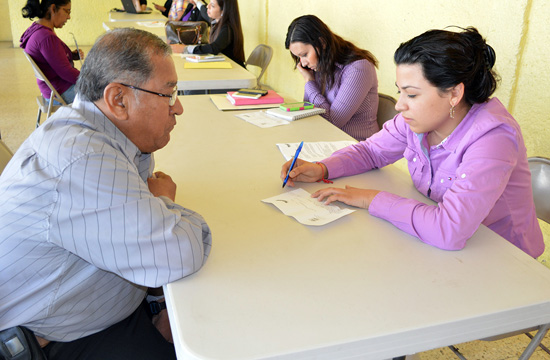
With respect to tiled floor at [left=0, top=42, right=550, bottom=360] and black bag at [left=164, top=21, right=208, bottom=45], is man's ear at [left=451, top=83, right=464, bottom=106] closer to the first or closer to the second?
tiled floor at [left=0, top=42, right=550, bottom=360]

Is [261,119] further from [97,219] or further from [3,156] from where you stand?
[97,219]

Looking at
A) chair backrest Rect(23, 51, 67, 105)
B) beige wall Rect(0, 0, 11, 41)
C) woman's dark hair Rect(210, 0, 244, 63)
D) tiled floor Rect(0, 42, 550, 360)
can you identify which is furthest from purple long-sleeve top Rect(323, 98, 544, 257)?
beige wall Rect(0, 0, 11, 41)

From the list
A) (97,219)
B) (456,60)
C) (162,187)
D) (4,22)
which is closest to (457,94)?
(456,60)

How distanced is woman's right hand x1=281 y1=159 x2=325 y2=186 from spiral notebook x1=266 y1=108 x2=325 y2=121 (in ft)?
2.33

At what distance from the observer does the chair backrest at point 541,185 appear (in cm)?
155

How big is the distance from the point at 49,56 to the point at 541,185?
3345mm

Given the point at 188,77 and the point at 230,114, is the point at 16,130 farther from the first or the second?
the point at 230,114

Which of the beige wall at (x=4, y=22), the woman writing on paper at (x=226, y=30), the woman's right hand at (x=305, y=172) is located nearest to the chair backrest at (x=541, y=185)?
the woman's right hand at (x=305, y=172)

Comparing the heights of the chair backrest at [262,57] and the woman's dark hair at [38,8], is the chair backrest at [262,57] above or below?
below

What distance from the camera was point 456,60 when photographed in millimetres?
1280

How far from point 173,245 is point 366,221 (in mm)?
557

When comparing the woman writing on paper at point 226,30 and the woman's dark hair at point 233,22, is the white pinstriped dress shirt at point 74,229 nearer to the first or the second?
the woman writing on paper at point 226,30

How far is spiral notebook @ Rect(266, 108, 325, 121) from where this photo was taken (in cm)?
226

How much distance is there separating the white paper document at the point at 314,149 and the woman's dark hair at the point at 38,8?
2693 mm
